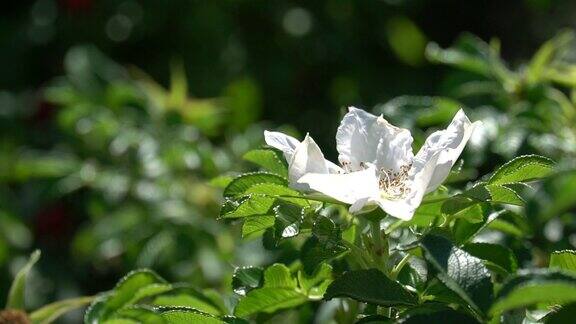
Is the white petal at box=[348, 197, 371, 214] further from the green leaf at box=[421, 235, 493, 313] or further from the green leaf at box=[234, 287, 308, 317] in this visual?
the green leaf at box=[234, 287, 308, 317]

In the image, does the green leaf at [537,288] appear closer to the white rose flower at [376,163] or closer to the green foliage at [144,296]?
the white rose flower at [376,163]

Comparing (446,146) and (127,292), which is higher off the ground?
(446,146)

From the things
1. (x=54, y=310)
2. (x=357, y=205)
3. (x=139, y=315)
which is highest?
(x=357, y=205)

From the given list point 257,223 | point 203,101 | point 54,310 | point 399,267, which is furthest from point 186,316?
point 203,101

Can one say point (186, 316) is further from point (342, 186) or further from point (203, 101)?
point (203, 101)

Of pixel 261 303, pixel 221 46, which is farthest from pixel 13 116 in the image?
pixel 261 303

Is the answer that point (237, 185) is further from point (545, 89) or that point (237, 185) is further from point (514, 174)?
point (545, 89)

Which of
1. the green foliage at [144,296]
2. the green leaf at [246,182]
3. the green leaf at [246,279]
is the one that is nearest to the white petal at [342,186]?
the green leaf at [246,182]

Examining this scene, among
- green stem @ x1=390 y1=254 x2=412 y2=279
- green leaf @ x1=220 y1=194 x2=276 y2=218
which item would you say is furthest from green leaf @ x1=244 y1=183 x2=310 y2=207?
green stem @ x1=390 y1=254 x2=412 y2=279
